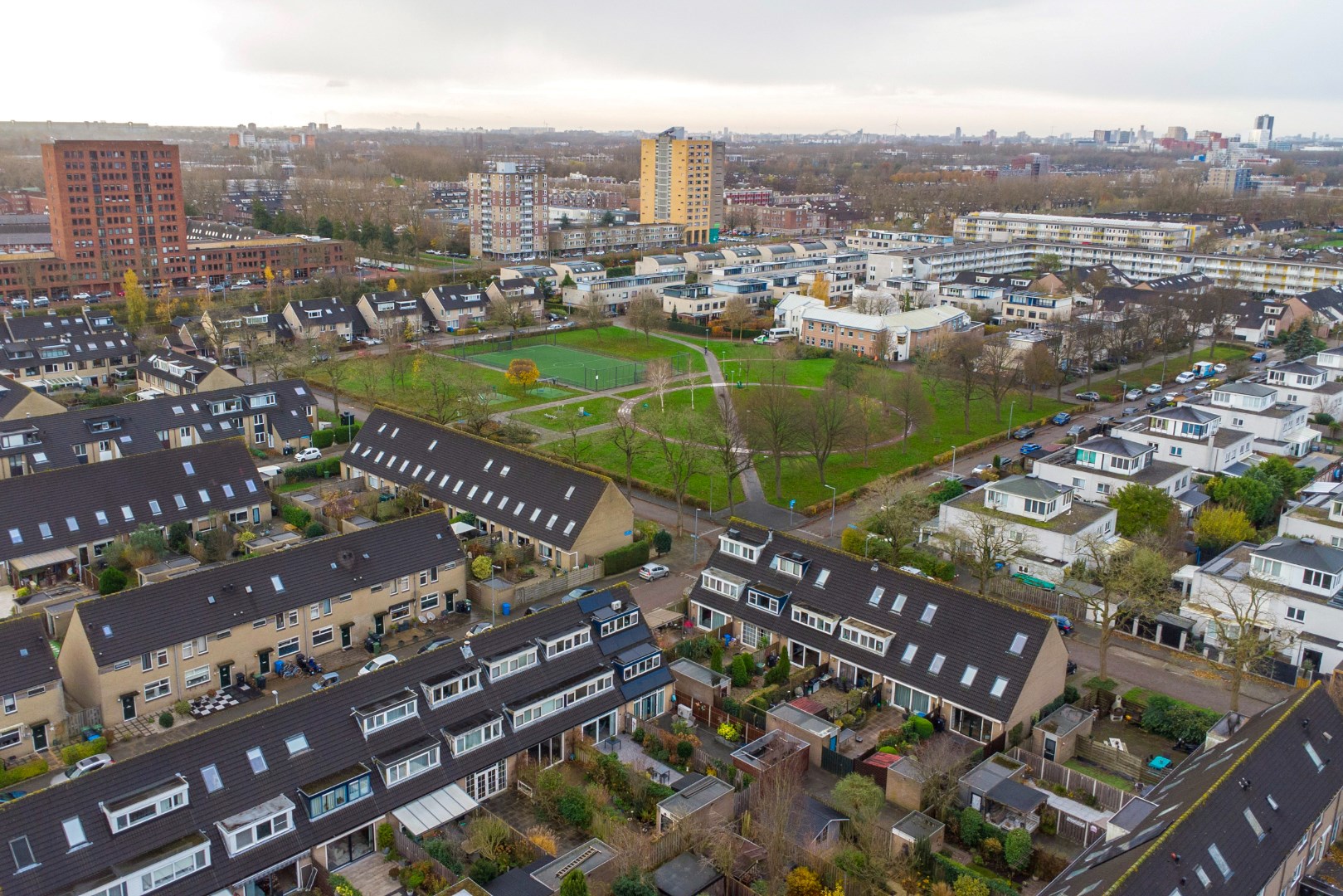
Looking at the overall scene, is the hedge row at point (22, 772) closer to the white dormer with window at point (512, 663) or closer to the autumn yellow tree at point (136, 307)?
the white dormer with window at point (512, 663)

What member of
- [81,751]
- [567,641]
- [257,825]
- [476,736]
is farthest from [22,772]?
[567,641]

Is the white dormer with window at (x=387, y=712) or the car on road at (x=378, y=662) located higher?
the white dormer with window at (x=387, y=712)

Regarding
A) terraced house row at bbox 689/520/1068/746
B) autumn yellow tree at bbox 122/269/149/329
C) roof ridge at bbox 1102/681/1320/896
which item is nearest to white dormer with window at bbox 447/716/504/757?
terraced house row at bbox 689/520/1068/746

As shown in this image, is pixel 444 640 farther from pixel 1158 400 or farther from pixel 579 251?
pixel 579 251

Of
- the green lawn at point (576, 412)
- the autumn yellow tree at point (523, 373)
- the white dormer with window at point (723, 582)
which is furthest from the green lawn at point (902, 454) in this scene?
the autumn yellow tree at point (523, 373)

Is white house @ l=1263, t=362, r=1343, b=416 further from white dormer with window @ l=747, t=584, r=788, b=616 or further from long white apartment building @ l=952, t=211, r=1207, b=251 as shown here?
long white apartment building @ l=952, t=211, r=1207, b=251

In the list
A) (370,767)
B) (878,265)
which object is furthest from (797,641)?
(878,265)

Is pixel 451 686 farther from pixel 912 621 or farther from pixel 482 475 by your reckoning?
pixel 482 475
